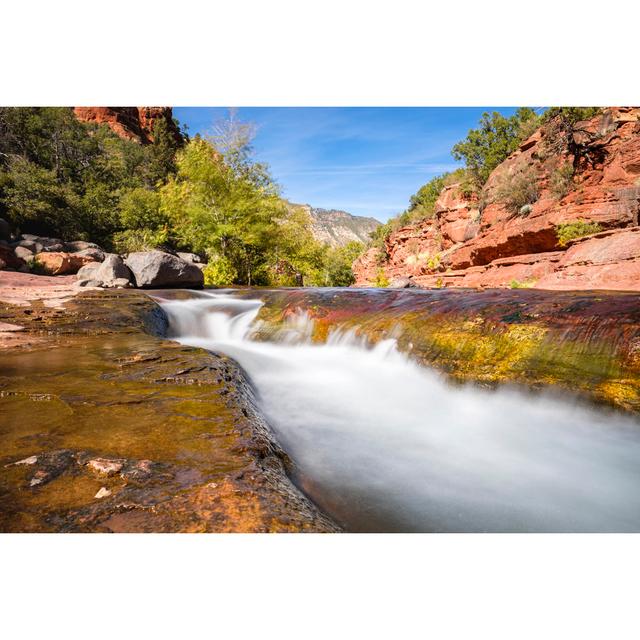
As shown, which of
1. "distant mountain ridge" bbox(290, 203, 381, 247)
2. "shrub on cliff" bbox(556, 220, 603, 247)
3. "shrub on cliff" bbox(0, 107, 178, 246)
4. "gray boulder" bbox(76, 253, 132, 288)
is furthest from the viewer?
"distant mountain ridge" bbox(290, 203, 381, 247)

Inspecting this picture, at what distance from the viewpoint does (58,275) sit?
15039mm

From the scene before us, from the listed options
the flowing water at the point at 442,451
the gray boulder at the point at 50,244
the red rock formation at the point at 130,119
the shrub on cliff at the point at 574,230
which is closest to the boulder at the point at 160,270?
the gray boulder at the point at 50,244

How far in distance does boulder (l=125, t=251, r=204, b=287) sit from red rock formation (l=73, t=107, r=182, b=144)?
42.8m

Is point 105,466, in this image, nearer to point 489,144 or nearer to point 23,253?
point 23,253

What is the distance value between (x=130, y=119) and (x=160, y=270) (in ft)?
167

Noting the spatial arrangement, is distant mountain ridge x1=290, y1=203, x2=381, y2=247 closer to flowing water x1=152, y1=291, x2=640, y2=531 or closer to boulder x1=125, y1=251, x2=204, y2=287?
boulder x1=125, y1=251, x2=204, y2=287

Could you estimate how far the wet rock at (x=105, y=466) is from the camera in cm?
158

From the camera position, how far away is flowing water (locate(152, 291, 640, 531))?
226cm

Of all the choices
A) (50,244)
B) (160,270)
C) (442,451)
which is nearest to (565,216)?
(442,451)

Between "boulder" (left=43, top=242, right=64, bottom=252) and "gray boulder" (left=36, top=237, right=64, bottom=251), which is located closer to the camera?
"boulder" (left=43, top=242, right=64, bottom=252)

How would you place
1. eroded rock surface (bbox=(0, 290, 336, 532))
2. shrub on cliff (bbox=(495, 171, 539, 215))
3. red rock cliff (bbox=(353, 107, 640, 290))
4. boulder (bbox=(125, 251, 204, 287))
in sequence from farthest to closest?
1. shrub on cliff (bbox=(495, 171, 539, 215))
2. boulder (bbox=(125, 251, 204, 287))
3. red rock cliff (bbox=(353, 107, 640, 290))
4. eroded rock surface (bbox=(0, 290, 336, 532))

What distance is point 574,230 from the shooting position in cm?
1237

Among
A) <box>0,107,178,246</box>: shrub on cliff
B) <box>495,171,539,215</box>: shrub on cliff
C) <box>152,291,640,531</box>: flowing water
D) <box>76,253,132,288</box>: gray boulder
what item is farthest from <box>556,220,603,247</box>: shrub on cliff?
<box>0,107,178,246</box>: shrub on cliff

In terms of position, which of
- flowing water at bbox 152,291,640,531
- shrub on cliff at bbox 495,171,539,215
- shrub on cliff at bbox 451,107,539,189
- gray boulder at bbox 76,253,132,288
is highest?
shrub on cliff at bbox 451,107,539,189
